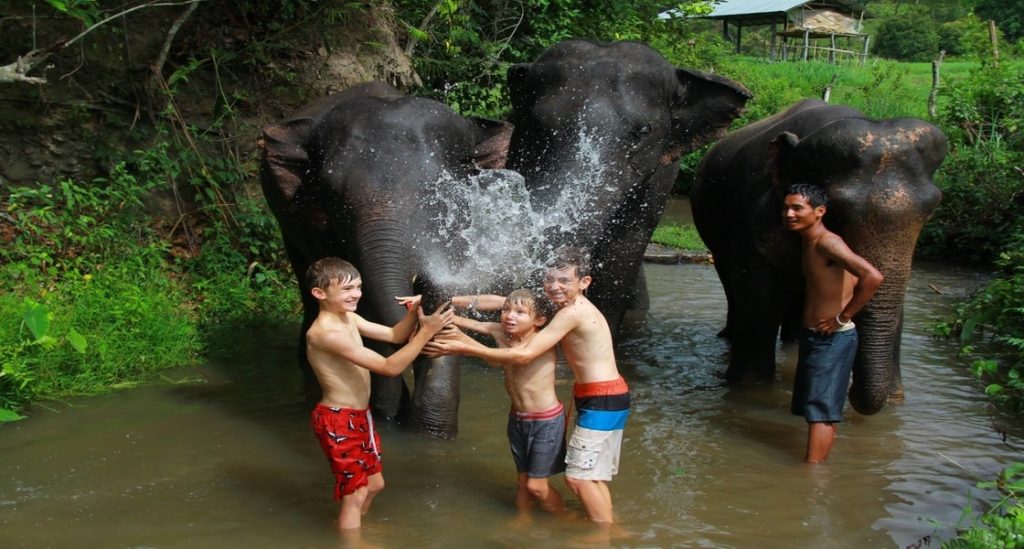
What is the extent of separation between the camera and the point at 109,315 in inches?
263

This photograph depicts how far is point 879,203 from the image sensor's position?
5.03 m

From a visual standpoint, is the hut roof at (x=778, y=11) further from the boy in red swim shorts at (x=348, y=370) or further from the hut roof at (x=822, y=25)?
the boy in red swim shorts at (x=348, y=370)

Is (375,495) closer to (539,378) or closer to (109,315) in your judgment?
(539,378)

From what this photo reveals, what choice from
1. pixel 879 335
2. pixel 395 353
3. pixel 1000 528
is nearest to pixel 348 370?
pixel 395 353

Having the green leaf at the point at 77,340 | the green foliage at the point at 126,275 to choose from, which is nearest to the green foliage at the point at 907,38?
the green foliage at the point at 126,275

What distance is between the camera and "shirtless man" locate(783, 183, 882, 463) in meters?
5.04

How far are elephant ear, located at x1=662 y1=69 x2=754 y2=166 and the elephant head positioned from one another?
61.3 inches

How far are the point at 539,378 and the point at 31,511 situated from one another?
2.21 meters

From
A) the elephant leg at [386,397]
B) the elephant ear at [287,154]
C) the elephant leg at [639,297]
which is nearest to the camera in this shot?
the elephant leg at [386,397]

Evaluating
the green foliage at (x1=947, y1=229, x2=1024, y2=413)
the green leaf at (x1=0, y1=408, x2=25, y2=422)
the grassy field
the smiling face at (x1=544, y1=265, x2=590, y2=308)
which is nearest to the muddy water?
the green leaf at (x1=0, y1=408, x2=25, y2=422)

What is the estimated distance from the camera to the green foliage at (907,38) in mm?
40812

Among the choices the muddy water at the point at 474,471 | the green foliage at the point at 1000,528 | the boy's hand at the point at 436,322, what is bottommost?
the muddy water at the point at 474,471

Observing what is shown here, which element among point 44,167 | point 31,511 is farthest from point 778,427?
point 44,167

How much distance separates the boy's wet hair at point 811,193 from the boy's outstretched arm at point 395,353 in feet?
6.39
